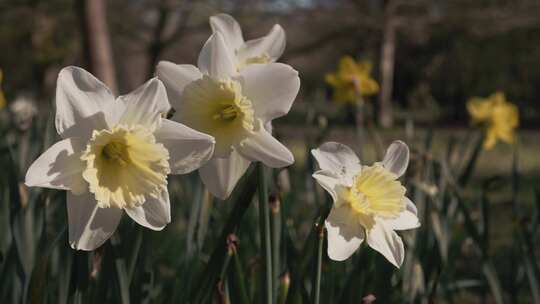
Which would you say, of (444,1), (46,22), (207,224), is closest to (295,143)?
(444,1)

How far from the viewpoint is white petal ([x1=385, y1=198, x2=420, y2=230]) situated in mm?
939

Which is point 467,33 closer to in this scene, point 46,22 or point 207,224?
point 46,22

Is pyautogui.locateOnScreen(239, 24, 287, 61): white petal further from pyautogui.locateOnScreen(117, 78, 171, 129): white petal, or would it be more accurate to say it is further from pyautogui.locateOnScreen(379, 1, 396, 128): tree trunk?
Answer: pyautogui.locateOnScreen(379, 1, 396, 128): tree trunk

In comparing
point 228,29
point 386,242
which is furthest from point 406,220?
point 228,29

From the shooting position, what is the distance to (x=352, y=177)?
0.94m

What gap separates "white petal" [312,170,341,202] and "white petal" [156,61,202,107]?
0.22 meters

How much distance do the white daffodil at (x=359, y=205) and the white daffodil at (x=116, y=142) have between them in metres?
0.19

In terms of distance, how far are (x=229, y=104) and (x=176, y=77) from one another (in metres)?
0.08

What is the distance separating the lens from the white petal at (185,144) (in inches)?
33.3

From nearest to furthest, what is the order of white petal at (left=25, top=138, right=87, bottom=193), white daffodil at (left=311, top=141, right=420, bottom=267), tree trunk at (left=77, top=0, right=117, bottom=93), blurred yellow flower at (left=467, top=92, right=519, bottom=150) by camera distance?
1. white petal at (left=25, top=138, right=87, bottom=193)
2. white daffodil at (left=311, top=141, right=420, bottom=267)
3. blurred yellow flower at (left=467, top=92, right=519, bottom=150)
4. tree trunk at (left=77, top=0, right=117, bottom=93)

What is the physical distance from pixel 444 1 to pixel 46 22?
326 inches

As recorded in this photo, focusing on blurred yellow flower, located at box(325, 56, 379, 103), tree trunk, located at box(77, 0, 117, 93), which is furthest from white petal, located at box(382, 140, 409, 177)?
tree trunk, located at box(77, 0, 117, 93)

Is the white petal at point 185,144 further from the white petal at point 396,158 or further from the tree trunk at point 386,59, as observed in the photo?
the tree trunk at point 386,59

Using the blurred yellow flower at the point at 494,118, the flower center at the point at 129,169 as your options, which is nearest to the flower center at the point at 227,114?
the flower center at the point at 129,169
